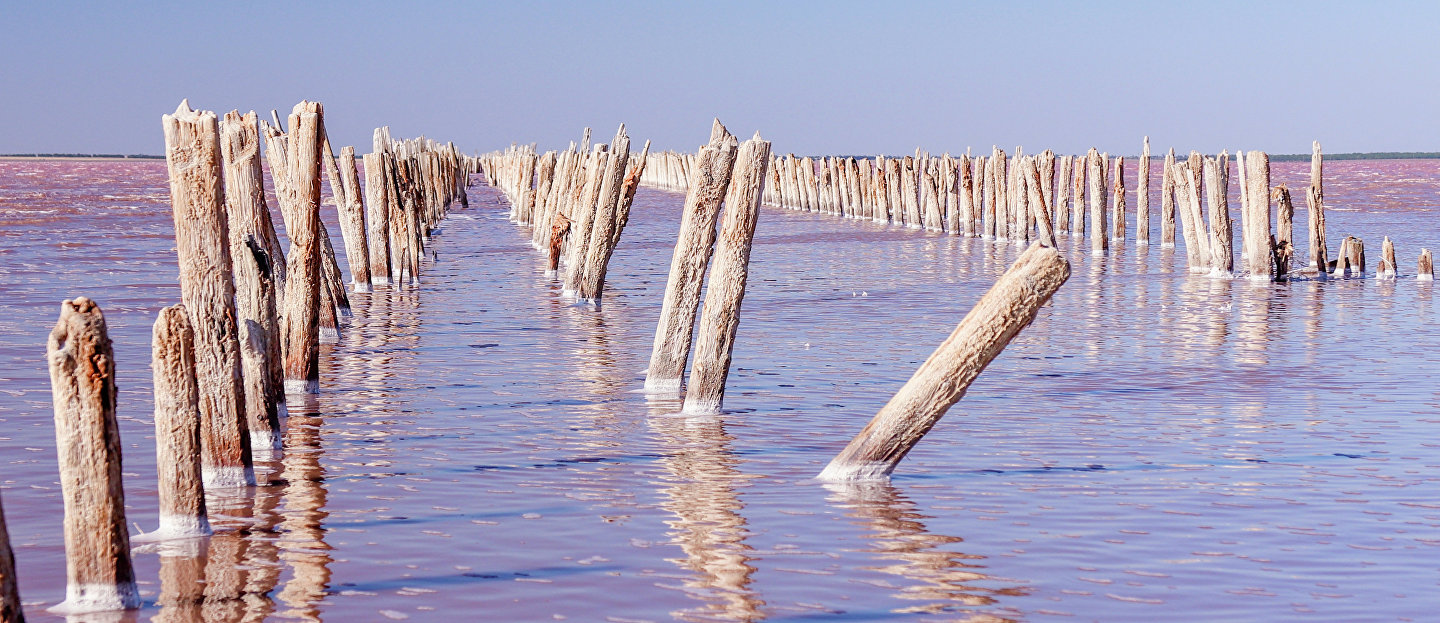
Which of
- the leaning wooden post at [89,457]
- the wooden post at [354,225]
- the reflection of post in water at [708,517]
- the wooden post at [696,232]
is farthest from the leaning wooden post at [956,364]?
the wooden post at [354,225]

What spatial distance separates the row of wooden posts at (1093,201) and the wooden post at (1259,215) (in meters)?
0.01

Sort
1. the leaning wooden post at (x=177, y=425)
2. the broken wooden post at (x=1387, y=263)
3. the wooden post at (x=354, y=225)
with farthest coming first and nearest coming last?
1. the broken wooden post at (x=1387, y=263)
2. the wooden post at (x=354, y=225)
3. the leaning wooden post at (x=177, y=425)

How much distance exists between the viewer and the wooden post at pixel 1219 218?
14.2 metres

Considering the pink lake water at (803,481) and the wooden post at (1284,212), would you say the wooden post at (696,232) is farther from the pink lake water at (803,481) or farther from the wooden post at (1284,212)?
the wooden post at (1284,212)

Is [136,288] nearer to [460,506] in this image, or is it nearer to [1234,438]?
[460,506]

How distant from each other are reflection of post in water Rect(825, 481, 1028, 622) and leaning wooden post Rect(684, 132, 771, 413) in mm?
1452

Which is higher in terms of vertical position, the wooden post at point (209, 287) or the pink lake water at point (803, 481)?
the wooden post at point (209, 287)

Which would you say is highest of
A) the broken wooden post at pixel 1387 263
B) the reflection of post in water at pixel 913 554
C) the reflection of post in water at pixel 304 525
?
the broken wooden post at pixel 1387 263

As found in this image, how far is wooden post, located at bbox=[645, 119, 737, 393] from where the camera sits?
22.1 ft

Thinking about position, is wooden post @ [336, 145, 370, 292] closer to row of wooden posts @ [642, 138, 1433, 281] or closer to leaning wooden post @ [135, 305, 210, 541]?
leaning wooden post @ [135, 305, 210, 541]

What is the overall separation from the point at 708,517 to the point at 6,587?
2.31 m

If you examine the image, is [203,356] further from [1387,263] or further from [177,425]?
[1387,263]

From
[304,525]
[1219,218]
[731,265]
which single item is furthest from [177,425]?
[1219,218]

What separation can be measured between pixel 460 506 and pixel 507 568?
775 mm
